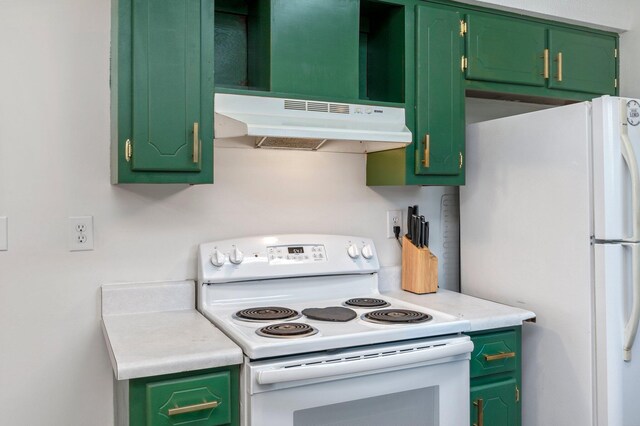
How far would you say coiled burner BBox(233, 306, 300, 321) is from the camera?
179 centimetres

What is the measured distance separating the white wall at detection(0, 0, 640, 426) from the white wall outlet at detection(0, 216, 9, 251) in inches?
0.6

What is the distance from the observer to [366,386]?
1.60 m

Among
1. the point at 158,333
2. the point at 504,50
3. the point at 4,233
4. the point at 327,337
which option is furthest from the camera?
the point at 504,50

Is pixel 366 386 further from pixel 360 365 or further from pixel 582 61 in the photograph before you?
pixel 582 61

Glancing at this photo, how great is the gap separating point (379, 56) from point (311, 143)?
0.56 m

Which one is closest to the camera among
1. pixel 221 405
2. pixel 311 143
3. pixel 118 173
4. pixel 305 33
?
pixel 221 405

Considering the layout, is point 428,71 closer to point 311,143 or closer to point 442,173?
point 442,173

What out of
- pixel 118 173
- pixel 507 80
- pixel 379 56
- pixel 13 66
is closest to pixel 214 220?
pixel 118 173

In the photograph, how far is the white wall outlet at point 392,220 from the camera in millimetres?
2455

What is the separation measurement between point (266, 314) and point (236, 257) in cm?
27

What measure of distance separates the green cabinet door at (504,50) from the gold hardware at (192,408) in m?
1.62

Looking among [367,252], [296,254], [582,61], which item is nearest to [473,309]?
[367,252]

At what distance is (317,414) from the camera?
1.57m

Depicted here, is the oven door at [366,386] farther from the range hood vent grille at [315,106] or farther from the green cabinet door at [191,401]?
the range hood vent grille at [315,106]
